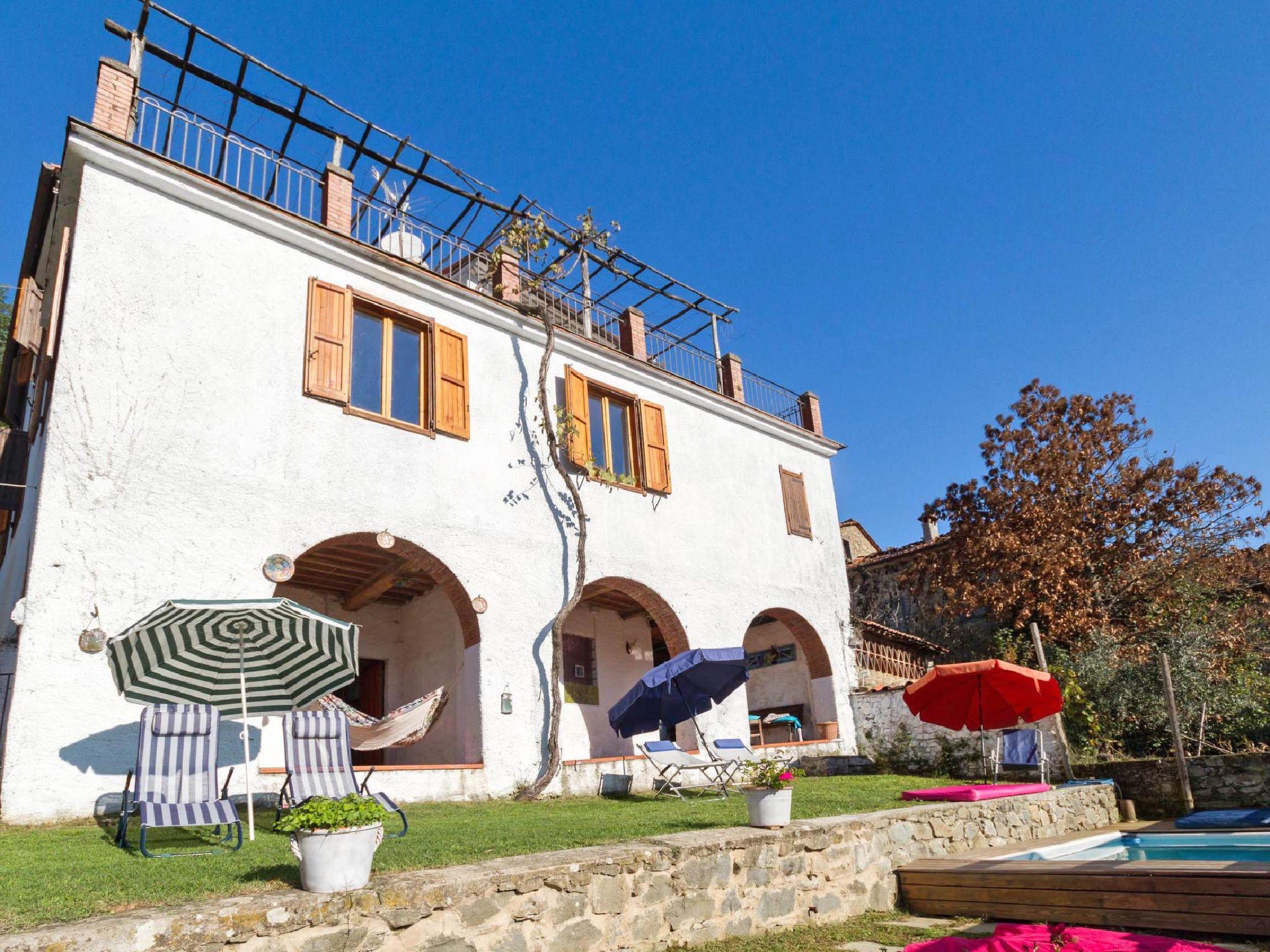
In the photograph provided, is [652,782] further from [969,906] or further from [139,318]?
[139,318]

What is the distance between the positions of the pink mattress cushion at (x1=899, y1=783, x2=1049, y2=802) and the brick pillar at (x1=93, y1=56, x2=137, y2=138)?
9922 mm

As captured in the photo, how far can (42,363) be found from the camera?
892 centimetres

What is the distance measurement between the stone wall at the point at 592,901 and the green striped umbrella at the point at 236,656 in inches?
98.8

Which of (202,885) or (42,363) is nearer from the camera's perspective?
(202,885)

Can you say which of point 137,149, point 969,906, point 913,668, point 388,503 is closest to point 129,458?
point 388,503

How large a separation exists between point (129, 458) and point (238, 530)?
1071 millimetres

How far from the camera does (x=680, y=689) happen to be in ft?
31.3

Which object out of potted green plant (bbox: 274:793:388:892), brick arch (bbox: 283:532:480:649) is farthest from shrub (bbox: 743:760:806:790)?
brick arch (bbox: 283:532:480:649)

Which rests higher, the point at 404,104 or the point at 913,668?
the point at 404,104

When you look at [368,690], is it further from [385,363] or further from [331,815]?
[331,815]

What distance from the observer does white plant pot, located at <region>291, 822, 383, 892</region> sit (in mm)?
3658

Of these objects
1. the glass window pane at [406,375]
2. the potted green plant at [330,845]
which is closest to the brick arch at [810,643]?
the glass window pane at [406,375]

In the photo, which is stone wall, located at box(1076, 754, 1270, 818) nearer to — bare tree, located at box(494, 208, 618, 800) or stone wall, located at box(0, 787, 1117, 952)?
stone wall, located at box(0, 787, 1117, 952)

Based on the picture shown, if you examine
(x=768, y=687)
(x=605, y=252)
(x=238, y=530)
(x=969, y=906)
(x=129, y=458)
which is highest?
(x=605, y=252)
